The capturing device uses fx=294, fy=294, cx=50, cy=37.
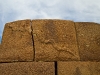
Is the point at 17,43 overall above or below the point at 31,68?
above

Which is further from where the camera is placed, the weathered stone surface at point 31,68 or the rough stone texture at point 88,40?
the rough stone texture at point 88,40

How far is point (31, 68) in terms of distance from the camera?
643cm

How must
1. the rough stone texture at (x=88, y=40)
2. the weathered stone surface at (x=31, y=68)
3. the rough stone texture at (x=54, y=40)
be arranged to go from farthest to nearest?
1. the rough stone texture at (x=88, y=40)
2. the rough stone texture at (x=54, y=40)
3. the weathered stone surface at (x=31, y=68)

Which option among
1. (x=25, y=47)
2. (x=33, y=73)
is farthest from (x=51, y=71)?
(x=25, y=47)

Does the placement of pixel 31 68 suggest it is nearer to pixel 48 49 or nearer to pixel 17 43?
pixel 48 49

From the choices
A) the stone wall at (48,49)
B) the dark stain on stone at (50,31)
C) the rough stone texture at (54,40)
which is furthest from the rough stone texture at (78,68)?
the dark stain on stone at (50,31)

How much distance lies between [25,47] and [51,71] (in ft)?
2.62

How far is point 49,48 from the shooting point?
6531mm

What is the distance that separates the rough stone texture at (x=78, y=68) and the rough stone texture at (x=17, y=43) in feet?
2.38

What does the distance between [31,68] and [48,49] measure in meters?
0.56

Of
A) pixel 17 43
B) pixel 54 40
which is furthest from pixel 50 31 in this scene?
pixel 17 43

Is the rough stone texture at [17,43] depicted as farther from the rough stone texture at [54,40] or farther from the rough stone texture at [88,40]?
the rough stone texture at [88,40]

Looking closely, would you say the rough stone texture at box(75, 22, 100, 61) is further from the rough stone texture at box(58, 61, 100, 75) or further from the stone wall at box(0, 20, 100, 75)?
the rough stone texture at box(58, 61, 100, 75)

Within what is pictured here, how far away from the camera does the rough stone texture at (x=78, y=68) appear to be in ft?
21.2
